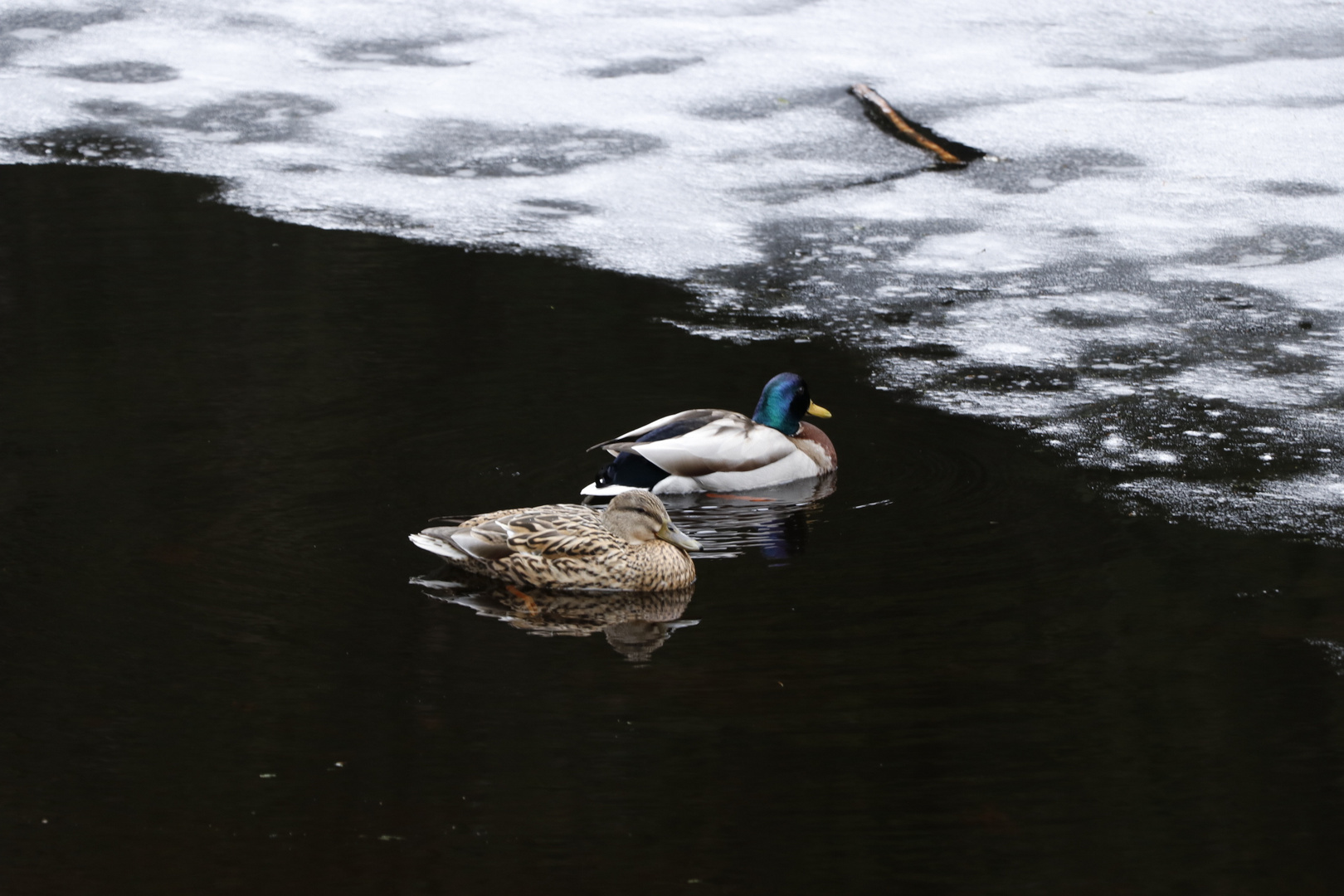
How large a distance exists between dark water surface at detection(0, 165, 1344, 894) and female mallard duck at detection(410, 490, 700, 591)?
4.7 inches

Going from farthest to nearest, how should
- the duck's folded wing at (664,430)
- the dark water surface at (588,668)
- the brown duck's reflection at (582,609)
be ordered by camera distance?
the duck's folded wing at (664,430) < the brown duck's reflection at (582,609) < the dark water surface at (588,668)

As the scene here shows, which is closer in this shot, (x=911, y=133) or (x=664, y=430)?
(x=664, y=430)

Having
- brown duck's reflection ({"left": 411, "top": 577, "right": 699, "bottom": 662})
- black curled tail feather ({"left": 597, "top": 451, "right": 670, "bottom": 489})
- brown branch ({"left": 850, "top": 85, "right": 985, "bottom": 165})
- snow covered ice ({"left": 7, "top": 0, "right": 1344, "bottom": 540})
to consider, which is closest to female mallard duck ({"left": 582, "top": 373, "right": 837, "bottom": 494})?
black curled tail feather ({"left": 597, "top": 451, "right": 670, "bottom": 489})

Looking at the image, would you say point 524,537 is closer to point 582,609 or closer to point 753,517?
point 582,609

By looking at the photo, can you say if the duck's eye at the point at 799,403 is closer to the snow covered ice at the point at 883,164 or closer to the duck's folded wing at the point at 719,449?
the duck's folded wing at the point at 719,449

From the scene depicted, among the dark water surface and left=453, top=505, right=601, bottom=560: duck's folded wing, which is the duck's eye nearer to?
the dark water surface

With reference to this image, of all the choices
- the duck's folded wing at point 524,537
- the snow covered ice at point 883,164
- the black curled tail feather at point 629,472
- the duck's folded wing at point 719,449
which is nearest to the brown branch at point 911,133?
the snow covered ice at point 883,164

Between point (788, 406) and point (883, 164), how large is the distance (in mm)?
3846

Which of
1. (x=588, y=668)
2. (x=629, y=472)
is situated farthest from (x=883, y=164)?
(x=588, y=668)

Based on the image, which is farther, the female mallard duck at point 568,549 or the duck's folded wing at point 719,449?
the duck's folded wing at point 719,449

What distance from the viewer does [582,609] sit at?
16.9 ft

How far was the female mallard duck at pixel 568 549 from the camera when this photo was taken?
5.21m

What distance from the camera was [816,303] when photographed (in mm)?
8023

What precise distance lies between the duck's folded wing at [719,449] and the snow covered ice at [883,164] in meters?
0.88
